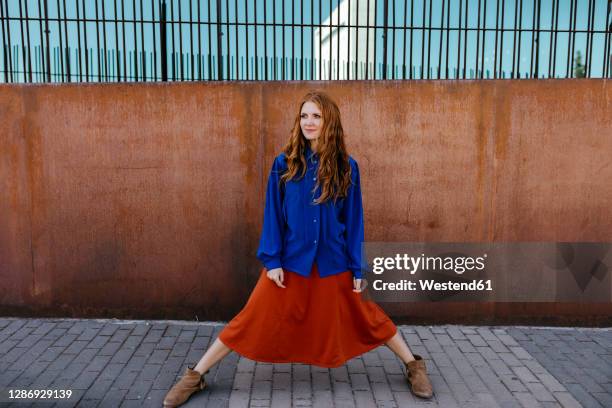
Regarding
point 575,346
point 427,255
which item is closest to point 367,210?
point 427,255

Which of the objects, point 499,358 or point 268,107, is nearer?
point 499,358

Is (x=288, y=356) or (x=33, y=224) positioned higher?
(x=33, y=224)

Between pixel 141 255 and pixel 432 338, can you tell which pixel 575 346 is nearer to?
pixel 432 338

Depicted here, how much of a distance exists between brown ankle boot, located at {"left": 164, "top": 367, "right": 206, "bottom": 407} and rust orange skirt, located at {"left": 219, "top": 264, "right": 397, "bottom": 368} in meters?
0.31

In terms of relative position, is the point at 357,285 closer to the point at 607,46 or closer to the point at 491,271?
the point at 491,271

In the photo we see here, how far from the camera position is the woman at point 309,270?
11.2 ft

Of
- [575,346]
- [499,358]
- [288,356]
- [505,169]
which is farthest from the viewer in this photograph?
[505,169]

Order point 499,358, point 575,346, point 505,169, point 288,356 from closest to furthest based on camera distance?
point 288,356, point 499,358, point 575,346, point 505,169

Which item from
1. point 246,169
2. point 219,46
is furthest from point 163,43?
point 246,169

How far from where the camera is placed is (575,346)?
4.55 m

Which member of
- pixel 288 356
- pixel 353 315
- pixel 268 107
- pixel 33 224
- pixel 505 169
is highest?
pixel 268 107

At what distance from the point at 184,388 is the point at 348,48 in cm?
A: 325

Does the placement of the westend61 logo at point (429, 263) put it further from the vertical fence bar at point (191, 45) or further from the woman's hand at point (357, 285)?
the vertical fence bar at point (191, 45)

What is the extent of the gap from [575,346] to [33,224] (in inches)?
192
